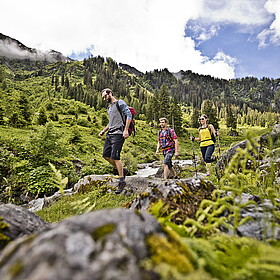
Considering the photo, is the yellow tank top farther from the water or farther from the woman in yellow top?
the water

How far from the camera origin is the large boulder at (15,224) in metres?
1.66

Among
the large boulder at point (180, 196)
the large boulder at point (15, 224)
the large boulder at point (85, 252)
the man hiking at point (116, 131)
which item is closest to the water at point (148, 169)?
the man hiking at point (116, 131)

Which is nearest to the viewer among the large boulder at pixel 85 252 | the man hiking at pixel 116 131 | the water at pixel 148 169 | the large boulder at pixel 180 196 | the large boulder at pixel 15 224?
the large boulder at pixel 85 252

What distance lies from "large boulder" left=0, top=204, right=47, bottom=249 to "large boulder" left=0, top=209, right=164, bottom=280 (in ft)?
2.82

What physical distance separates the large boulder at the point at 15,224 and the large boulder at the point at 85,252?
859mm

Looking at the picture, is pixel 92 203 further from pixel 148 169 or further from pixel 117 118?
pixel 148 169

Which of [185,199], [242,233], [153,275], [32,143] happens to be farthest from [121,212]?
[32,143]

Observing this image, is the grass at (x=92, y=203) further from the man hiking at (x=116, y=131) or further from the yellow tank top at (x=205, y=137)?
the yellow tank top at (x=205, y=137)

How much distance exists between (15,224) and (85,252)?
1428mm

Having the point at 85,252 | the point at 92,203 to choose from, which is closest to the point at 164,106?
the point at 92,203

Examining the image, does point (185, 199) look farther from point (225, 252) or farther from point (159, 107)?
point (159, 107)

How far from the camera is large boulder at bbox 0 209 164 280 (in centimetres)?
78

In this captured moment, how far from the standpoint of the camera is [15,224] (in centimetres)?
185

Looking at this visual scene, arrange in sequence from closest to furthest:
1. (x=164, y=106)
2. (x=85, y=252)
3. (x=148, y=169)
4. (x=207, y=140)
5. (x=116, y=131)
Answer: (x=85, y=252) < (x=116, y=131) < (x=207, y=140) < (x=148, y=169) < (x=164, y=106)
